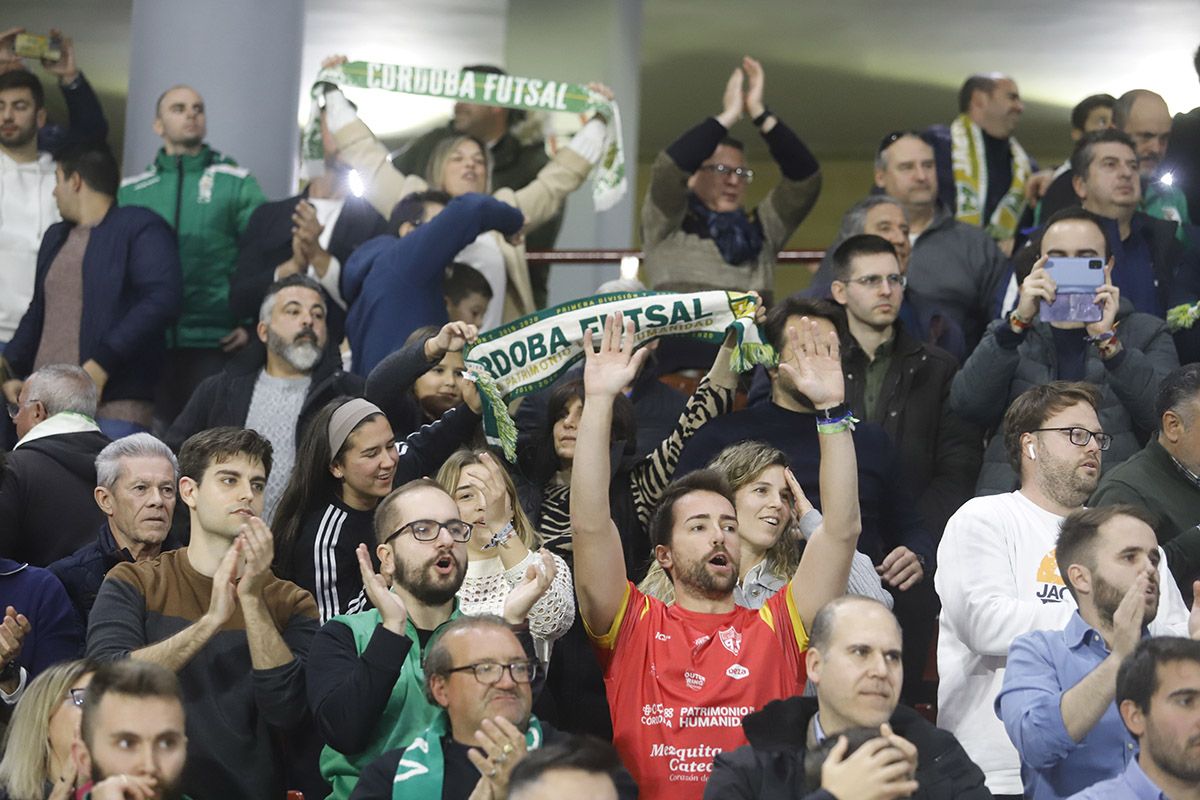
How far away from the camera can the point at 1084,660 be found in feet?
16.4

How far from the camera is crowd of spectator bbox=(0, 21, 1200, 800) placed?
4754 millimetres

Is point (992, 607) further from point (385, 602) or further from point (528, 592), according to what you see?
point (385, 602)

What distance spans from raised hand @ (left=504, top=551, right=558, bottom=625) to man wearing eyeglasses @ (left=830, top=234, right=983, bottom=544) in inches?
80.0

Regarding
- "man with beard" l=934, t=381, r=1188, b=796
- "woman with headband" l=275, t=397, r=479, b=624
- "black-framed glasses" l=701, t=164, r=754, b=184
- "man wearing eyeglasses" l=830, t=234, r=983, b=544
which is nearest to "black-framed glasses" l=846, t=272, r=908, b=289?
"man wearing eyeglasses" l=830, t=234, r=983, b=544

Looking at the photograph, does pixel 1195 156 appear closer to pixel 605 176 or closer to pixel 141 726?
pixel 605 176

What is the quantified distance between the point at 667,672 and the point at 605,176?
4.27 metres

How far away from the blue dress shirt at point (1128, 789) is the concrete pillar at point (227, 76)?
616cm

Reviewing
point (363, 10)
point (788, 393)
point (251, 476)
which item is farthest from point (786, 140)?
point (363, 10)

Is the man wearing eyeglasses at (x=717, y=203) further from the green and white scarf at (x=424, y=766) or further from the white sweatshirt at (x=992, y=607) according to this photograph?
the green and white scarf at (x=424, y=766)

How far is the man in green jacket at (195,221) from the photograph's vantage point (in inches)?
334

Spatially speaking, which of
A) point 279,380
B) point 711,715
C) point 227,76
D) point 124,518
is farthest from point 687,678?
point 227,76

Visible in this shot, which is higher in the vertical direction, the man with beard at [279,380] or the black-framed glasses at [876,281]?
the black-framed glasses at [876,281]

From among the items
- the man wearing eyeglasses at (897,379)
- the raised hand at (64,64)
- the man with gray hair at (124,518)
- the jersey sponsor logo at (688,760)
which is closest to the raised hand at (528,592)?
the jersey sponsor logo at (688,760)

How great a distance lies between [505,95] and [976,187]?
2283mm
